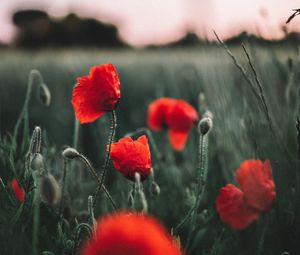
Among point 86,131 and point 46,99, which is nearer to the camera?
point 46,99

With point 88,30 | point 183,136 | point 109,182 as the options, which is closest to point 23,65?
point 109,182

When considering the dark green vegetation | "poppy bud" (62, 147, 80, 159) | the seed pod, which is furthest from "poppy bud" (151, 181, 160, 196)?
the seed pod

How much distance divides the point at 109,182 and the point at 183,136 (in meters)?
0.51

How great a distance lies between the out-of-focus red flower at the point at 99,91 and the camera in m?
0.98

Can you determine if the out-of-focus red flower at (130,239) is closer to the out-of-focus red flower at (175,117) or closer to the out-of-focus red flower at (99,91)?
the out-of-focus red flower at (99,91)

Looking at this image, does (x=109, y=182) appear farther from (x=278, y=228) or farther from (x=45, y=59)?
(x=45, y=59)

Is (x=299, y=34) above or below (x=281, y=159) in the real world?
above

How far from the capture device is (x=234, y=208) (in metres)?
1.03

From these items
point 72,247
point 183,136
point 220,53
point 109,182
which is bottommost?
point 109,182

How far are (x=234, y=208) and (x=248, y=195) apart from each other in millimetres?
64

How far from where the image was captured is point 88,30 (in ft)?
77.6

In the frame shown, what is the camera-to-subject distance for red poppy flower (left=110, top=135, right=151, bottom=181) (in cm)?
91

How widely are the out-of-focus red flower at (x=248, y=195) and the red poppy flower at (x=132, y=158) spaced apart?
7.6 inches

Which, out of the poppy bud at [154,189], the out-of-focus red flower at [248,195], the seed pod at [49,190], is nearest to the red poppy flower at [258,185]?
the out-of-focus red flower at [248,195]
